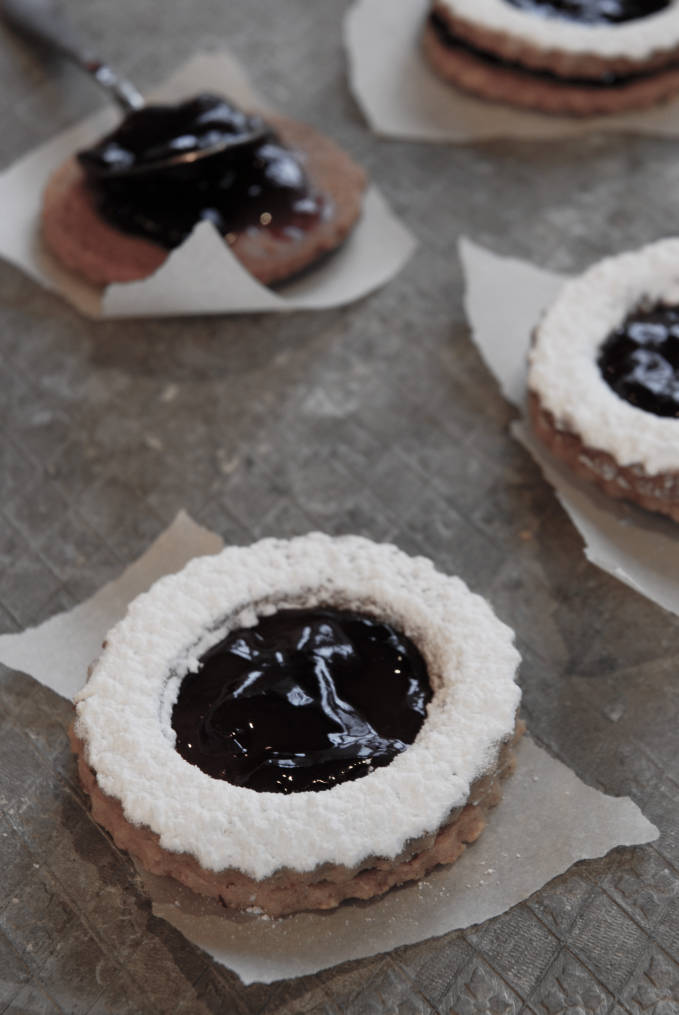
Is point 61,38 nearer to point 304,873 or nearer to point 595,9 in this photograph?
point 595,9

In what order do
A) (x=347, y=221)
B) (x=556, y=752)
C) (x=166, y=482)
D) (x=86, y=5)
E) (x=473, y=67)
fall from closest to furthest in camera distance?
(x=556, y=752) → (x=166, y=482) → (x=347, y=221) → (x=473, y=67) → (x=86, y=5)

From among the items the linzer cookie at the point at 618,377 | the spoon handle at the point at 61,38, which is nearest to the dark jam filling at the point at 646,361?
the linzer cookie at the point at 618,377

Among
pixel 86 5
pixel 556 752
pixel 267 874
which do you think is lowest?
pixel 556 752

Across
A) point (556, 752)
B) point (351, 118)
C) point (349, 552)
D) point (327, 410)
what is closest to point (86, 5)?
point (351, 118)

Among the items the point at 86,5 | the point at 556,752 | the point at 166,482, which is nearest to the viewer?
A: the point at 556,752

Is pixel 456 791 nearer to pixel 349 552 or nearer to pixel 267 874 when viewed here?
pixel 267 874

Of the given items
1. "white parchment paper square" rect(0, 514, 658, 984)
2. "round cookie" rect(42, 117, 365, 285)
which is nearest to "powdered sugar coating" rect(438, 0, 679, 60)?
"round cookie" rect(42, 117, 365, 285)

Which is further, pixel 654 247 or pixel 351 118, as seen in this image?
pixel 351 118

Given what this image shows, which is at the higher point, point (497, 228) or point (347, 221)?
point (347, 221)
